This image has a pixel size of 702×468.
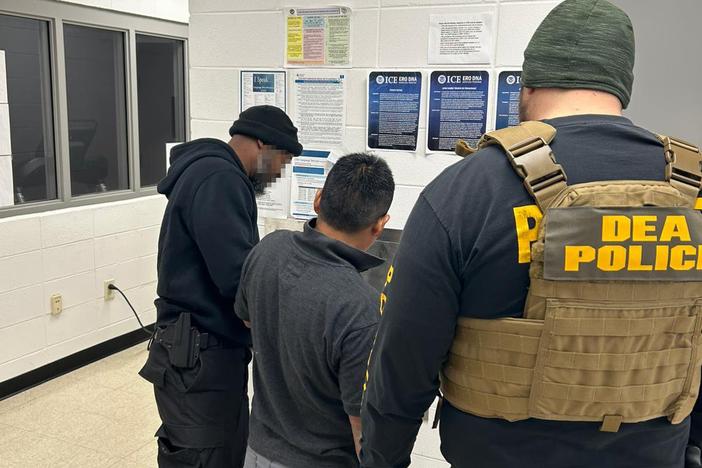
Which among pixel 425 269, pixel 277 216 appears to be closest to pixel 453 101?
pixel 277 216

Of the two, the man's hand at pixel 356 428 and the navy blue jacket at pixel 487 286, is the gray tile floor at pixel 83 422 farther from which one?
the navy blue jacket at pixel 487 286

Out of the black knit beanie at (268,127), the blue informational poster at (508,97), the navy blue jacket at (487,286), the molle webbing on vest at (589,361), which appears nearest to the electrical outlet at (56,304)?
the black knit beanie at (268,127)

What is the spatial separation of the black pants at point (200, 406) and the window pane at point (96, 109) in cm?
236

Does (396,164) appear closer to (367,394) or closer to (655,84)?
(655,84)

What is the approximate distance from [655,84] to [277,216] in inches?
54.3

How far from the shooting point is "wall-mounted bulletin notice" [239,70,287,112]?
2320 mm

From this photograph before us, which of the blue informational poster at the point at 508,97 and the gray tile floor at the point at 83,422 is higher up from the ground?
the blue informational poster at the point at 508,97

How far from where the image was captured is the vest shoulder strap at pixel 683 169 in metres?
0.95

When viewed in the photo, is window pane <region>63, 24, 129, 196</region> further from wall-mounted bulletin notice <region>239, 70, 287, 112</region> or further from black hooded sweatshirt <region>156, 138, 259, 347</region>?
black hooded sweatshirt <region>156, 138, 259, 347</region>

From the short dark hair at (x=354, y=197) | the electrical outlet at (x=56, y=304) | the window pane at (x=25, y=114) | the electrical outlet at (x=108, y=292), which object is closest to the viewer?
the short dark hair at (x=354, y=197)

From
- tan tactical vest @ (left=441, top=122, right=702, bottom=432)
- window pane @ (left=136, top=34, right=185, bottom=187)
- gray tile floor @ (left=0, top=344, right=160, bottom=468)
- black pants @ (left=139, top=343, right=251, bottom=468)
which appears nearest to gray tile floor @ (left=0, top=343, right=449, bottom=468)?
gray tile floor @ (left=0, top=344, right=160, bottom=468)

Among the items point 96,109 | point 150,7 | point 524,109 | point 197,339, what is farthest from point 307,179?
point 150,7

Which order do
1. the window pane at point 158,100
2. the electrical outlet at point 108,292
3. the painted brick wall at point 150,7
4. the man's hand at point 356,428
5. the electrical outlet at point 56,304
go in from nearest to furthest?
the man's hand at point 356,428 → the electrical outlet at point 56,304 → the painted brick wall at point 150,7 → the electrical outlet at point 108,292 → the window pane at point 158,100

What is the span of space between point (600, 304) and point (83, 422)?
9.93ft
